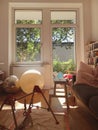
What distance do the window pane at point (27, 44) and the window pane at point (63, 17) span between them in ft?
2.26

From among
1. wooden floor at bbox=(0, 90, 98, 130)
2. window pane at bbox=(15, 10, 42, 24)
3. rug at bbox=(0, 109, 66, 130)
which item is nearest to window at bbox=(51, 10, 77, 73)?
window pane at bbox=(15, 10, 42, 24)

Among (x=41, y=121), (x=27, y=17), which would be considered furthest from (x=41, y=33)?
(x=41, y=121)

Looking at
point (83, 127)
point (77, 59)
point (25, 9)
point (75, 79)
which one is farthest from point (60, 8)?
point (83, 127)

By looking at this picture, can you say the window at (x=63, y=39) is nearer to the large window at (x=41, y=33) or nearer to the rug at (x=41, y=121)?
the large window at (x=41, y=33)

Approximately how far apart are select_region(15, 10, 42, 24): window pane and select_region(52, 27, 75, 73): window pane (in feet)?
2.08

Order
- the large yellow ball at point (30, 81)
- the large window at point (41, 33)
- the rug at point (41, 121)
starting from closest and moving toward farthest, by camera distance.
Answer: the rug at point (41, 121) → the large yellow ball at point (30, 81) → the large window at point (41, 33)

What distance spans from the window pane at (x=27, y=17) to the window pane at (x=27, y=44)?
263mm

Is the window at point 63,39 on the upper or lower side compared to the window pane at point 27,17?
lower

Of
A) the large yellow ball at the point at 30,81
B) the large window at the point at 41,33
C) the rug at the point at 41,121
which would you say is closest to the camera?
the rug at the point at 41,121

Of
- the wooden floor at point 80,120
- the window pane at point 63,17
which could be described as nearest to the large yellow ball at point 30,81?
the wooden floor at point 80,120

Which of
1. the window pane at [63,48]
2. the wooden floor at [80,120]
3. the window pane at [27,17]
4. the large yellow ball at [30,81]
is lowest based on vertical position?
the wooden floor at [80,120]

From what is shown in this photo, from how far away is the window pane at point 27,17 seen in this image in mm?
5513

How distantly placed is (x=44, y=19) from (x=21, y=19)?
2.50 ft

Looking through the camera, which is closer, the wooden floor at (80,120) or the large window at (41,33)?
the wooden floor at (80,120)
